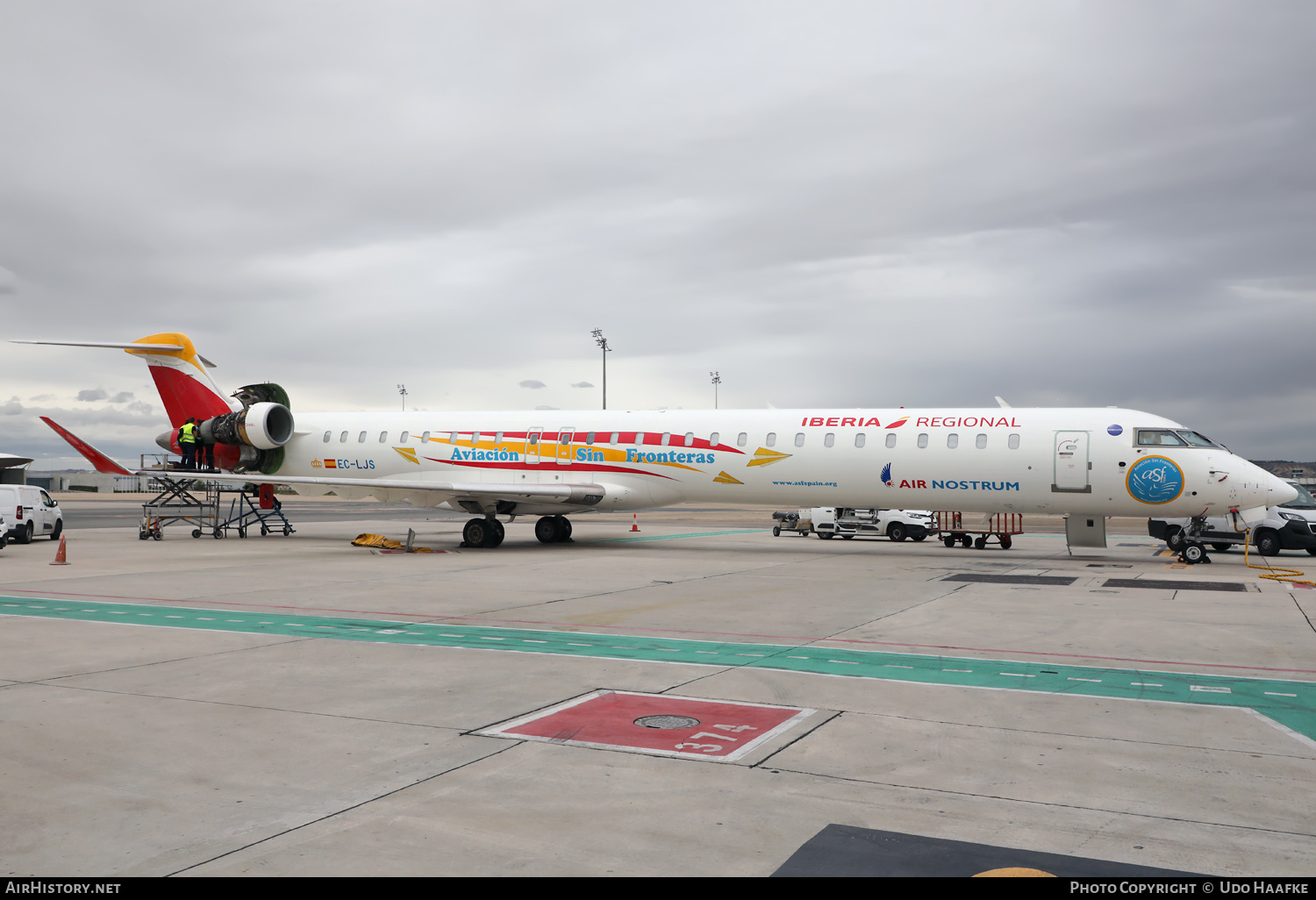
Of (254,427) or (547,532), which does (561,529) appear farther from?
(254,427)

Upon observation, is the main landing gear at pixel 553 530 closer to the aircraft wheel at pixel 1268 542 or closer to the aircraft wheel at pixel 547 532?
the aircraft wheel at pixel 547 532

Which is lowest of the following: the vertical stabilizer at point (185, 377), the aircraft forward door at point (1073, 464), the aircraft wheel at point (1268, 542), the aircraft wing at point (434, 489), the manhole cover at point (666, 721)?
the manhole cover at point (666, 721)

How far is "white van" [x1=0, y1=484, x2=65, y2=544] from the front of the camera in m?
24.6

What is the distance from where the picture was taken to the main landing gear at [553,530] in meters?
26.1

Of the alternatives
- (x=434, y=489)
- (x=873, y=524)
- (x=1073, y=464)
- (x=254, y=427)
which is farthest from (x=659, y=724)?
(x=873, y=524)

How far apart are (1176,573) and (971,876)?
16.8 meters

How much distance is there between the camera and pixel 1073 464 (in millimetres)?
19859

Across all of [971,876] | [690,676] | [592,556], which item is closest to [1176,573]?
[592,556]

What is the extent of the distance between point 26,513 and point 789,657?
951 inches

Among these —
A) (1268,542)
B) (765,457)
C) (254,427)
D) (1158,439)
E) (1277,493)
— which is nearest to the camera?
(1277,493)

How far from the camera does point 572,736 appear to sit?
21.0ft

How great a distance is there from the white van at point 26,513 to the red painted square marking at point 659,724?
75.0ft

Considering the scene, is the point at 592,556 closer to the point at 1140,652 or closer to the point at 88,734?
the point at 1140,652

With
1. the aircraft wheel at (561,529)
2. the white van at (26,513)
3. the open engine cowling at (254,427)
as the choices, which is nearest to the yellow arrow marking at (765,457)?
the aircraft wheel at (561,529)
